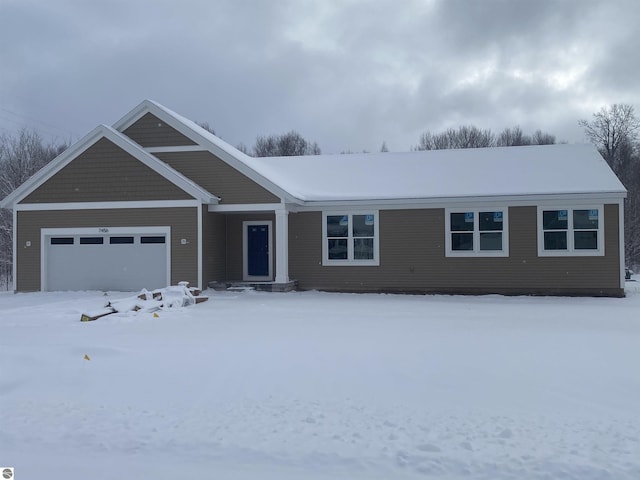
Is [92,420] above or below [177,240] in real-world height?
below

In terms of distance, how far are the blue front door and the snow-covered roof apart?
188cm

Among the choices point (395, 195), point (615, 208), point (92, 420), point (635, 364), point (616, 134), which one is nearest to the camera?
point (92, 420)

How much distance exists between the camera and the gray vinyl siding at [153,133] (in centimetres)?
1820

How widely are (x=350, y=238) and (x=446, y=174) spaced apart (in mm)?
4259

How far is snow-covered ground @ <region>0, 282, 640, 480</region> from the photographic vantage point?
4.48 metres

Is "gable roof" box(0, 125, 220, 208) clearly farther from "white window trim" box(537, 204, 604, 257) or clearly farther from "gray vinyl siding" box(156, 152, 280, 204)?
"white window trim" box(537, 204, 604, 257)

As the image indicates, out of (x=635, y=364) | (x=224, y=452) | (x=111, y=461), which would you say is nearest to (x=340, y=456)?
(x=224, y=452)

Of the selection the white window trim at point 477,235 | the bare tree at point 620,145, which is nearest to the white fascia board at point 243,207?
the white window trim at point 477,235

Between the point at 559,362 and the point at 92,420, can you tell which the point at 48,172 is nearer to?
the point at 92,420

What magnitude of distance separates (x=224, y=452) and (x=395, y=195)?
45.2 ft

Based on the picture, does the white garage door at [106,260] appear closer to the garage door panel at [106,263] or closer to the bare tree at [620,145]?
the garage door panel at [106,263]

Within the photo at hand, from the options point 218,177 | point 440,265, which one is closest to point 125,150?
point 218,177

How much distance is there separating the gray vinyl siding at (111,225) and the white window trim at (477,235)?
779 centimetres

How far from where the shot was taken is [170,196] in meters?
17.0
